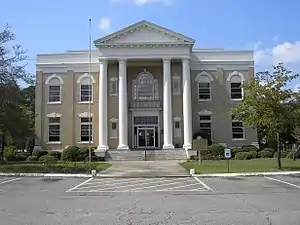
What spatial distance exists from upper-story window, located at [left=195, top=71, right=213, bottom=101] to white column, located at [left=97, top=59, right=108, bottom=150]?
10.6 metres

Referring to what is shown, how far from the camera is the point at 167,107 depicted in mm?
46125

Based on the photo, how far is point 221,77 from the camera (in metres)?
49.8

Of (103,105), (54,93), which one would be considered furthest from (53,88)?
(103,105)

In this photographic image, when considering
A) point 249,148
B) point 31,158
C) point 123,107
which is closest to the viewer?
point 31,158

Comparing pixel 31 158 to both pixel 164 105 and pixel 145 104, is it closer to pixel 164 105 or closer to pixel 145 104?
pixel 145 104

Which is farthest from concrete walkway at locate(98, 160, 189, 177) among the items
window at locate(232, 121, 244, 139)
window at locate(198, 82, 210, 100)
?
window at locate(198, 82, 210, 100)

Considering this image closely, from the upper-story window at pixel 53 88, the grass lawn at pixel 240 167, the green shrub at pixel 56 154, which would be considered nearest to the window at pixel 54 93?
the upper-story window at pixel 53 88

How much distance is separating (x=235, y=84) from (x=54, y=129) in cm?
2107

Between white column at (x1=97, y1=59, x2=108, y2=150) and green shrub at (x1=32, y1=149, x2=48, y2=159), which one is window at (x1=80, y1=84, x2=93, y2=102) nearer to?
white column at (x1=97, y1=59, x2=108, y2=150)

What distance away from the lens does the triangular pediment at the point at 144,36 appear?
46.8 m

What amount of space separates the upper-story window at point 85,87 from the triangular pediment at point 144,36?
4651 mm

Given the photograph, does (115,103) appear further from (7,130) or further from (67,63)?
(7,130)

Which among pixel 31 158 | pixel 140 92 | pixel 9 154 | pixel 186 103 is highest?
pixel 140 92

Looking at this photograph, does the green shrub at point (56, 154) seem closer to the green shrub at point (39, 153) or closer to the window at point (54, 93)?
the green shrub at point (39, 153)
